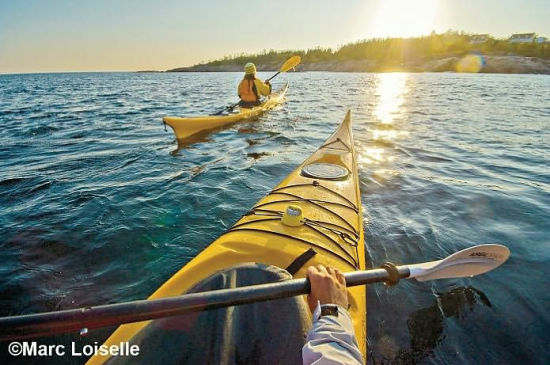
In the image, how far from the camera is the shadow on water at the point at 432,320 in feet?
8.20

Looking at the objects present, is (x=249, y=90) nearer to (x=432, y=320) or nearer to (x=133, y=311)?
(x=432, y=320)

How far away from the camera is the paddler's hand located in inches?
60.9

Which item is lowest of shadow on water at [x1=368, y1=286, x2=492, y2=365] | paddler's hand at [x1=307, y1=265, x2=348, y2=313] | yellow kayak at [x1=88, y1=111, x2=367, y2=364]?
shadow on water at [x1=368, y1=286, x2=492, y2=365]

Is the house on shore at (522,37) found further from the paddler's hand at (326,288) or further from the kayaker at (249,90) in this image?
the paddler's hand at (326,288)

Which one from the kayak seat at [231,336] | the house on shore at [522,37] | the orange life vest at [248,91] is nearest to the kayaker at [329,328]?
the kayak seat at [231,336]

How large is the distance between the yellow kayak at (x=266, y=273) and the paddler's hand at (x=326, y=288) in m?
0.14

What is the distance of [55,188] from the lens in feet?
17.9

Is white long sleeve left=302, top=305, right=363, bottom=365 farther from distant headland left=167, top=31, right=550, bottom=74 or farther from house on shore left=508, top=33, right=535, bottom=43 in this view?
house on shore left=508, top=33, right=535, bottom=43

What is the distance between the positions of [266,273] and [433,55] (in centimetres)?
6953

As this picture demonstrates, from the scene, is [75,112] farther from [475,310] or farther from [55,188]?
[475,310]

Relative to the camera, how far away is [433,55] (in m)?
59.1

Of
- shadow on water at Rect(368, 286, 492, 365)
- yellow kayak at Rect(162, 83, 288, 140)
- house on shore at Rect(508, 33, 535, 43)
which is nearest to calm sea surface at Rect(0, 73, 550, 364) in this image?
shadow on water at Rect(368, 286, 492, 365)

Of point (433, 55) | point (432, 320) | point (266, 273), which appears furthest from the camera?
point (433, 55)

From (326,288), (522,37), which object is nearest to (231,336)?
(326,288)
